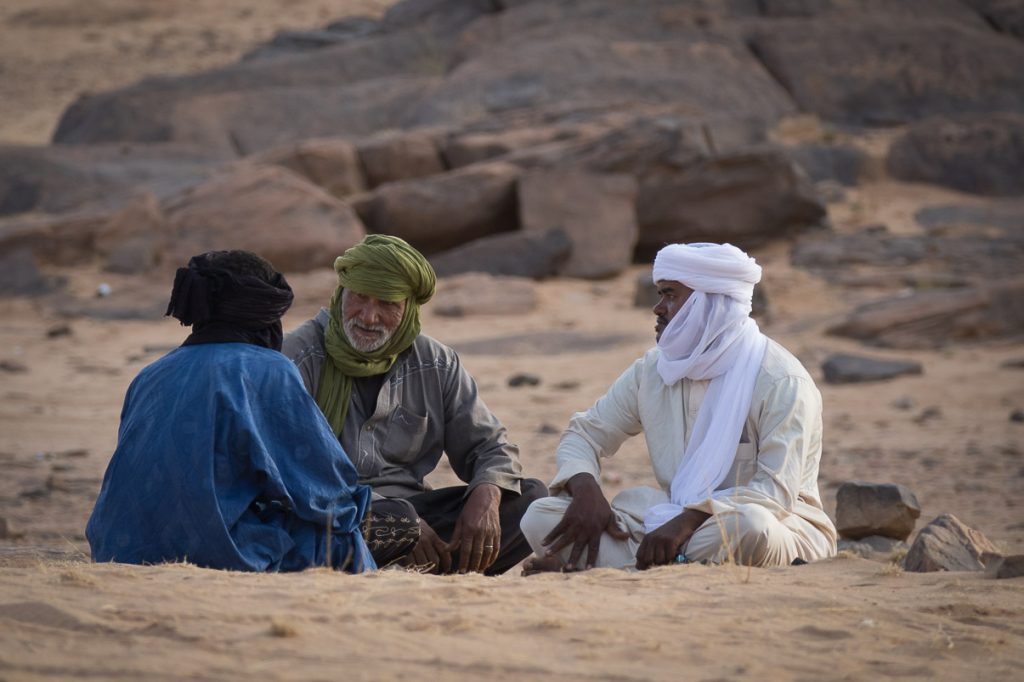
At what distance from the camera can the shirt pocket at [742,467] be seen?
4.99 meters

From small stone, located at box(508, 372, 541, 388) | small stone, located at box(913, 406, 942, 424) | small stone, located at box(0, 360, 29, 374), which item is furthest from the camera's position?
small stone, located at box(0, 360, 29, 374)

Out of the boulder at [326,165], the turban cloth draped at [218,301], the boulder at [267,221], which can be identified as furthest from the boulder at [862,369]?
the boulder at [326,165]

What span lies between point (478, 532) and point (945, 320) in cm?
895

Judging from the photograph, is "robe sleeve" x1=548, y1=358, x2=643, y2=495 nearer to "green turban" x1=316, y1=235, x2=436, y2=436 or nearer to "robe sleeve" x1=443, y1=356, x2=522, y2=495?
"robe sleeve" x1=443, y1=356, x2=522, y2=495

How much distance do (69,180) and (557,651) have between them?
1771cm

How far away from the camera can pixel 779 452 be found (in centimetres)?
485

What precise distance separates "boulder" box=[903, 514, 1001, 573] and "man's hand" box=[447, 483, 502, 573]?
1.59 meters

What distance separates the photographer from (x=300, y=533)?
14.5 ft

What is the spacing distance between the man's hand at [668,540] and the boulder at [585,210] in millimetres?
11863

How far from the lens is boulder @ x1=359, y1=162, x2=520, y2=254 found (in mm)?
17078

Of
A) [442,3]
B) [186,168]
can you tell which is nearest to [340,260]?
[186,168]

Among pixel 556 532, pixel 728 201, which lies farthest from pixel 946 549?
pixel 728 201

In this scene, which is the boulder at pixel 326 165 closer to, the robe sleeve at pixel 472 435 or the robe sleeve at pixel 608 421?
the robe sleeve at pixel 472 435

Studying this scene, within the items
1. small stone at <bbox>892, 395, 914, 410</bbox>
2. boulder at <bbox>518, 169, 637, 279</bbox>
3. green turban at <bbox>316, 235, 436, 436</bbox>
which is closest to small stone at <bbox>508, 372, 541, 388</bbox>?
small stone at <bbox>892, 395, 914, 410</bbox>
